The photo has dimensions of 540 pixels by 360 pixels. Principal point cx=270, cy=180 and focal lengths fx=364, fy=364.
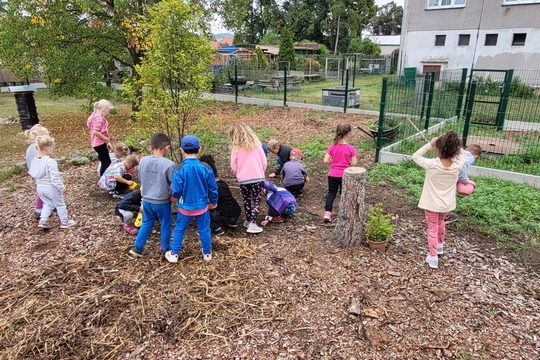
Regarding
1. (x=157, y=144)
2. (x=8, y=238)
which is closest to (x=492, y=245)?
(x=157, y=144)

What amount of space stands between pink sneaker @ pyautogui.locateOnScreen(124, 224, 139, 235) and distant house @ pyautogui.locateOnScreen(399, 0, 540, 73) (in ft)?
73.0

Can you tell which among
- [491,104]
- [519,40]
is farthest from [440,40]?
[491,104]

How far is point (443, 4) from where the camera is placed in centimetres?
2103

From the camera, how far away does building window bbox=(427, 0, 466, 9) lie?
20.5 meters

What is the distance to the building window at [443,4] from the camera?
20.5 meters

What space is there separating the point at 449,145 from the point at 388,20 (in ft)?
235

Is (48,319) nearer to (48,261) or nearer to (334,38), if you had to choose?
(48,261)

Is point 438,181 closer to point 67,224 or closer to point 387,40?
point 67,224

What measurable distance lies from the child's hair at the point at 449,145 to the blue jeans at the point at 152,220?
2.87 meters

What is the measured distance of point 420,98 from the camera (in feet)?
29.6

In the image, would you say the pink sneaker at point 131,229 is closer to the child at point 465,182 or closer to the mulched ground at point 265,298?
the mulched ground at point 265,298

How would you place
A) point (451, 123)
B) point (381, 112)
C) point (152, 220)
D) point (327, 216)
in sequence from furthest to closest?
1. point (451, 123)
2. point (381, 112)
3. point (327, 216)
4. point (152, 220)

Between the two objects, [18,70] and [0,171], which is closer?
[0,171]

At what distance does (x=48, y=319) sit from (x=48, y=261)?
1091 mm
